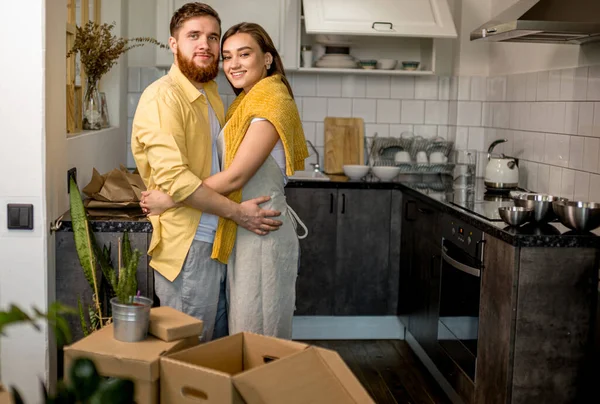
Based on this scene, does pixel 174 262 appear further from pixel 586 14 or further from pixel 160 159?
pixel 586 14

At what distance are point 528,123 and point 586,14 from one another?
1207 mm

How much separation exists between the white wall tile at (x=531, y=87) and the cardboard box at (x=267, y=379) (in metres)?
2.96

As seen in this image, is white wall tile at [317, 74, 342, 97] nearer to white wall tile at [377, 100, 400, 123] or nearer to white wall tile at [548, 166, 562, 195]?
white wall tile at [377, 100, 400, 123]

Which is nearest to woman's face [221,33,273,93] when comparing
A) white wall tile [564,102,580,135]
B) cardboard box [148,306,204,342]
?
cardboard box [148,306,204,342]

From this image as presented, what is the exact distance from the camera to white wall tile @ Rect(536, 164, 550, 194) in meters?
4.15

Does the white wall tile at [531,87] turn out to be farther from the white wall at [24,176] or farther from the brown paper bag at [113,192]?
the white wall at [24,176]

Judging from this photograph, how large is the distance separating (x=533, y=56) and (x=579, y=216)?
70.4 inches

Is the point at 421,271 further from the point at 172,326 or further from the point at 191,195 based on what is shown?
the point at 172,326

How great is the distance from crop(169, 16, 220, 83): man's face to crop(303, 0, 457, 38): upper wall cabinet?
6.87ft

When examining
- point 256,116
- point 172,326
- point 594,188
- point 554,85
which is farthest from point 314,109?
point 172,326

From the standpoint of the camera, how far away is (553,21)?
10.8ft

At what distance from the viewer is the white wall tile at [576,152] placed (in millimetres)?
3748

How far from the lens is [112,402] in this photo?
0.75m

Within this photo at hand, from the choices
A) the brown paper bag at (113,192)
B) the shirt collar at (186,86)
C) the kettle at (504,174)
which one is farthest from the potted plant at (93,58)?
the kettle at (504,174)
